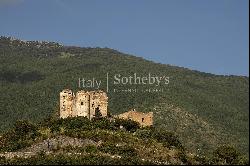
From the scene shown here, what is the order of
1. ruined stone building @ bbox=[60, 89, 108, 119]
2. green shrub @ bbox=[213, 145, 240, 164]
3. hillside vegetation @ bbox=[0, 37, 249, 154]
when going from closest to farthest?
green shrub @ bbox=[213, 145, 240, 164]
ruined stone building @ bbox=[60, 89, 108, 119]
hillside vegetation @ bbox=[0, 37, 249, 154]

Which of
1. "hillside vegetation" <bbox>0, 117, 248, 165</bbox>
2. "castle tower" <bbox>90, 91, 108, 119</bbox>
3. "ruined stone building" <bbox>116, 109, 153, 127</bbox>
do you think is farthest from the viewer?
"ruined stone building" <bbox>116, 109, 153, 127</bbox>

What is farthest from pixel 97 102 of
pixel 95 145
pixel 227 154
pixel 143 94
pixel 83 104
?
pixel 143 94

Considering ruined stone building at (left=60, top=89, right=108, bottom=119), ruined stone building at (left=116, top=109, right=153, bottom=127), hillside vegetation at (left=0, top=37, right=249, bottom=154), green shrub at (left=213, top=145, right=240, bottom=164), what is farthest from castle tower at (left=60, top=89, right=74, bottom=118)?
hillside vegetation at (left=0, top=37, right=249, bottom=154)

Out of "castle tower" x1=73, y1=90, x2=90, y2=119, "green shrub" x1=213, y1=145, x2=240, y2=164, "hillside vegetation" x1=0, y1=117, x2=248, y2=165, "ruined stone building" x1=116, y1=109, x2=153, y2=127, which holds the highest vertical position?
"castle tower" x1=73, y1=90, x2=90, y2=119

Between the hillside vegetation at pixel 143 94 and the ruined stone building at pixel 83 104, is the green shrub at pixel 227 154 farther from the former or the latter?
the hillside vegetation at pixel 143 94

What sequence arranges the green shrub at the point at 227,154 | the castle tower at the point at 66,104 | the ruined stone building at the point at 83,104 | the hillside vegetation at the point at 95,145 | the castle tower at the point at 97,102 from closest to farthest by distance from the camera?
the hillside vegetation at the point at 95,145 < the green shrub at the point at 227,154 < the ruined stone building at the point at 83,104 < the castle tower at the point at 97,102 < the castle tower at the point at 66,104

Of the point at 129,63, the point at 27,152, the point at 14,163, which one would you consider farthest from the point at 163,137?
the point at 129,63

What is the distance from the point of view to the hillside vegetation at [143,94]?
117125 millimetres

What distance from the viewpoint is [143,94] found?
138m

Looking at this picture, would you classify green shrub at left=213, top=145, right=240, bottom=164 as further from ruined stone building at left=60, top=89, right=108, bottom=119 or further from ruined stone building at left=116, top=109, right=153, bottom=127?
ruined stone building at left=60, top=89, right=108, bottom=119

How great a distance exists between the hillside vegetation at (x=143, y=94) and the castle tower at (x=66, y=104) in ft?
91.9

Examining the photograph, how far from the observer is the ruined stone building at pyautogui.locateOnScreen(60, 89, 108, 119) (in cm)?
6994

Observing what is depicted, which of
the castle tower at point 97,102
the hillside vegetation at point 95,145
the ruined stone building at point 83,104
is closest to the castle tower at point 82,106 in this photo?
the ruined stone building at point 83,104

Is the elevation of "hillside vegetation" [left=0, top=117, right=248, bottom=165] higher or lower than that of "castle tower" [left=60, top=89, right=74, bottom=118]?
lower
